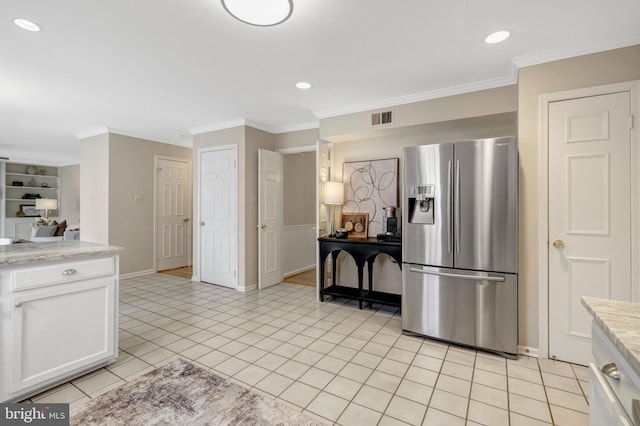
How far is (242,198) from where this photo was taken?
179 inches

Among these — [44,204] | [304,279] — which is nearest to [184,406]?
[304,279]

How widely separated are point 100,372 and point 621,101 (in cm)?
439

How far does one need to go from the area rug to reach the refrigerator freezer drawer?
1596mm

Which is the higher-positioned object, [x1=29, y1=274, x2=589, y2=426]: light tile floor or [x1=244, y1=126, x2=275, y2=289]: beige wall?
[x1=244, y1=126, x2=275, y2=289]: beige wall

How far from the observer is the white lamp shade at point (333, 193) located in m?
3.99

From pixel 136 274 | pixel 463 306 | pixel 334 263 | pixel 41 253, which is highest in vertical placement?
pixel 41 253

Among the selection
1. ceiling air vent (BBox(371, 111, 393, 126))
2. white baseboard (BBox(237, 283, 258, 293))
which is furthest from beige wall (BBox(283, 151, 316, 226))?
ceiling air vent (BBox(371, 111, 393, 126))

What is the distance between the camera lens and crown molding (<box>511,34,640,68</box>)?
2258 millimetres

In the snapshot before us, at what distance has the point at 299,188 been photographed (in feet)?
19.5

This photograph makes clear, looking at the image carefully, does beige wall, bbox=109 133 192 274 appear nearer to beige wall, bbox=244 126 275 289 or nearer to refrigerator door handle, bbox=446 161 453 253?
beige wall, bbox=244 126 275 289

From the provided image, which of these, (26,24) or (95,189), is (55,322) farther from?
(95,189)

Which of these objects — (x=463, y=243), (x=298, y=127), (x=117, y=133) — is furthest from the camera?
(x=117, y=133)

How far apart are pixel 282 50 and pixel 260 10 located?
0.66m

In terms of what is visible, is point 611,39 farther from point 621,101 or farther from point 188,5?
point 188,5
